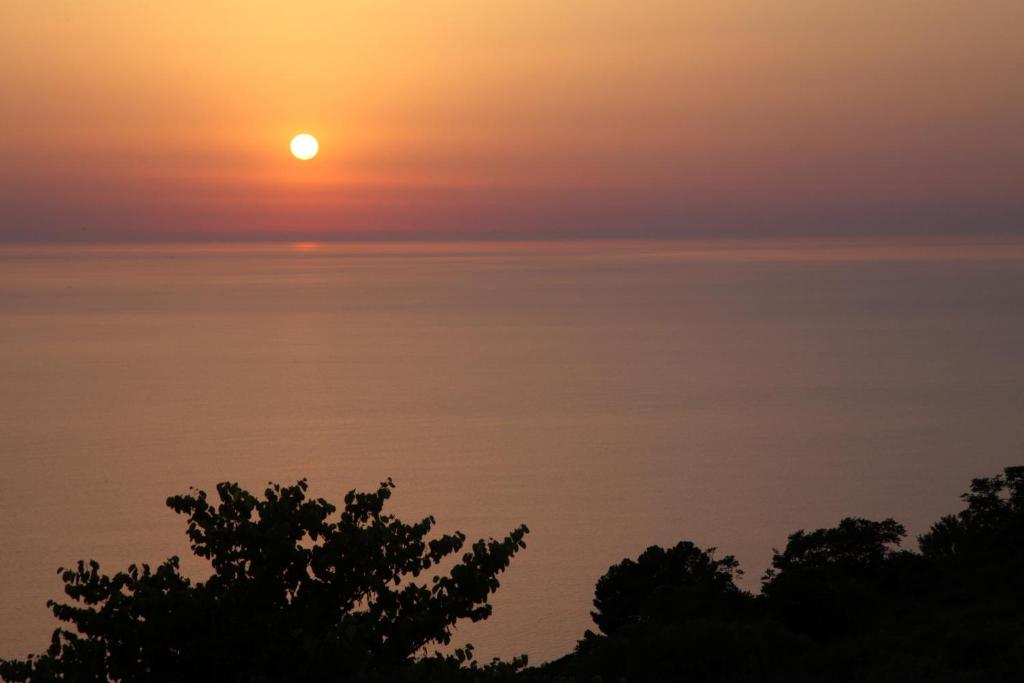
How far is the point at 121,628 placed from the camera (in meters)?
11.4

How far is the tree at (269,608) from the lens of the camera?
36.8ft

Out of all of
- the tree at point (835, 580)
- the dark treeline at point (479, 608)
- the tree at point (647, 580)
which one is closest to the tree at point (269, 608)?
the dark treeline at point (479, 608)

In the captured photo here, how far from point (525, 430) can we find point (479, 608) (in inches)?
1803

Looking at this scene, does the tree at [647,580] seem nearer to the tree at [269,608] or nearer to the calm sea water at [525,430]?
the calm sea water at [525,430]

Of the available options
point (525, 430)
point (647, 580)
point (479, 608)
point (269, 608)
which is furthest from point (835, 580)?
point (525, 430)

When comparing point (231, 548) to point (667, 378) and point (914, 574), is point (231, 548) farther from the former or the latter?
point (667, 378)

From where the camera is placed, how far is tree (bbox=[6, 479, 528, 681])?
11.2 metres

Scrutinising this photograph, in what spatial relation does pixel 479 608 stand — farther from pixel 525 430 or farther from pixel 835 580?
pixel 525 430

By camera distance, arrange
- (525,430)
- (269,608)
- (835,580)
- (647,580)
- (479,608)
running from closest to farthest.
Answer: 1. (269,608)
2. (479,608)
3. (835,580)
4. (647,580)
5. (525,430)

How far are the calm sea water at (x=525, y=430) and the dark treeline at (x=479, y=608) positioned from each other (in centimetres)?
817

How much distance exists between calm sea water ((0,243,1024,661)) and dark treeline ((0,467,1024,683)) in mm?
8167

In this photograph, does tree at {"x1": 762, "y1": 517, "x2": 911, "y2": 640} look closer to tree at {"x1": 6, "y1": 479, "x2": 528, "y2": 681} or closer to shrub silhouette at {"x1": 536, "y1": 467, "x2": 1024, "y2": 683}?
shrub silhouette at {"x1": 536, "y1": 467, "x2": 1024, "y2": 683}

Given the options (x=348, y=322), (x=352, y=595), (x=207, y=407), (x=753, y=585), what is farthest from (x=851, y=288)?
(x=352, y=595)

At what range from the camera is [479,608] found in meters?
13.1
